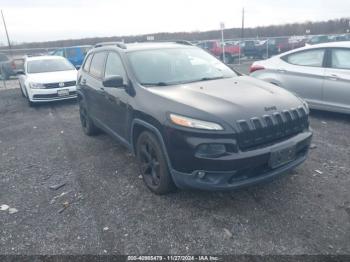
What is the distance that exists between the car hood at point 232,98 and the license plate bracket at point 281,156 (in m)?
0.42

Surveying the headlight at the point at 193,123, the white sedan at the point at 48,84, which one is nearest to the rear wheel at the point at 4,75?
the white sedan at the point at 48,84

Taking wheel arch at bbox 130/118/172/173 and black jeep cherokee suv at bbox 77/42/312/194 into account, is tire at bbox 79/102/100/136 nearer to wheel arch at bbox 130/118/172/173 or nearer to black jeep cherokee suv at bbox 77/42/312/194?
black jeep cherokee suv at bbox 77/42/312/194

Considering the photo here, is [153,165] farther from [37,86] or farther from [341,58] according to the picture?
[37,86]

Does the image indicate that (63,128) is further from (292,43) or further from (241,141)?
(292,43)

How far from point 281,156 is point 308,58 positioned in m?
4.34

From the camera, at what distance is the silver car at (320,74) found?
5.96 metres

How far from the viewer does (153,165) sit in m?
3.66

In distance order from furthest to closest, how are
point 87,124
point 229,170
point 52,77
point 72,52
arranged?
point 72,52 → point 52,77 → point 87,124 → point 229,170

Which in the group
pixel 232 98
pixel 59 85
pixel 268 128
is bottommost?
pixel 59 85

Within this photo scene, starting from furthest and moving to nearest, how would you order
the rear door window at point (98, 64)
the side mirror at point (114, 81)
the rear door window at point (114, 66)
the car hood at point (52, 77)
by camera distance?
the car hood at point (52, 77) < the rear door window at point (98, 64) < the rear door window at point (114, 66) < the side mirror at point (114, 81)

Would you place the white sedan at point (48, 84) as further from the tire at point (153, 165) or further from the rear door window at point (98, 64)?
the tire at point (153, 165)

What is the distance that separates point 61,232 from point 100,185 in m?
1.05

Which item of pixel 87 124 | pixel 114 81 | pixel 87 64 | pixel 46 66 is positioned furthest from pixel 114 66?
pixel 46 66

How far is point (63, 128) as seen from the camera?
7133 millimetres
